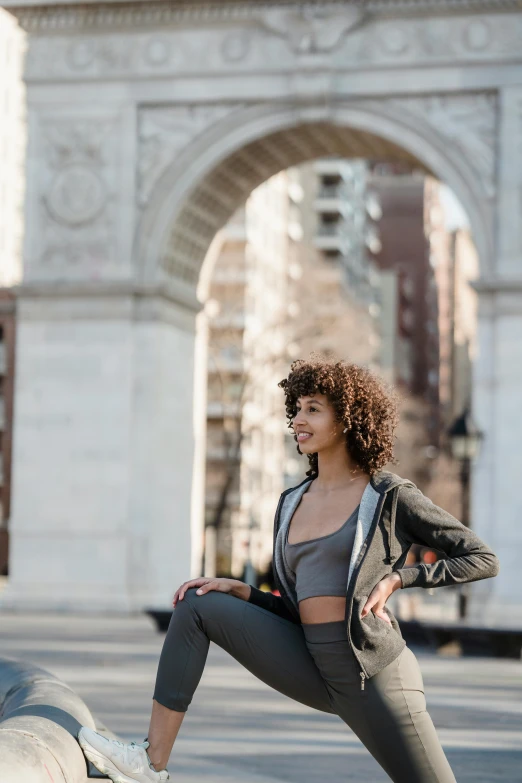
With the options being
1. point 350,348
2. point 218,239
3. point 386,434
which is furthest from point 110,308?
point 350,348

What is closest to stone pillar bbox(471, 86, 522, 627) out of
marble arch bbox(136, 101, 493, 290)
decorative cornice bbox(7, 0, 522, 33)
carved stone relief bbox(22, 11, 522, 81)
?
marble arch bbox(136, 101, 493, 290)

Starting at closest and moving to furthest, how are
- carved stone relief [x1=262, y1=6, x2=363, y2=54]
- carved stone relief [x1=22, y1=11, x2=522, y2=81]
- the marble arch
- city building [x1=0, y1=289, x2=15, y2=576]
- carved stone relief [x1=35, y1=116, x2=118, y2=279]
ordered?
the marble arch → carved stone relief [x1=22, y1=11, x2=522, y2=81] → carved stone relief [x1=262, y1=6, x2=363, y2=54] → carved stone relief [x1=35, y1=116, x2=118, y2=279] → city building [x1=0, y1=289, x2=15, y2=576]

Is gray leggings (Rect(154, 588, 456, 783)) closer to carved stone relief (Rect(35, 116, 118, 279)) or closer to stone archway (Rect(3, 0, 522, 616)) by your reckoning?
stone archway (Rect(3, 0, 522, 616))

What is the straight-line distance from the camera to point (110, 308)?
984 inches

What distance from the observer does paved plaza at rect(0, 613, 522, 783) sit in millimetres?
8680

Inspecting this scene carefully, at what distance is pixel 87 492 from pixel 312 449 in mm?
19872

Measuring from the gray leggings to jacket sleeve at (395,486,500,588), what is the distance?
0.30 meters

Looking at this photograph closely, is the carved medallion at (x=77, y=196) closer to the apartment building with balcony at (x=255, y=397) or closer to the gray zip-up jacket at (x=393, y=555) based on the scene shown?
the gray zip-up jacket at (x=393, y=555)

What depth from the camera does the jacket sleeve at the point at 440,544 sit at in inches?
198

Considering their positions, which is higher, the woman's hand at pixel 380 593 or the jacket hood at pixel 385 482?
the jacket hood at pixel 385 482

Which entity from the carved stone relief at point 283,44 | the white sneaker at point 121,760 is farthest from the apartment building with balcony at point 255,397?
the white sneaker at point 121,760

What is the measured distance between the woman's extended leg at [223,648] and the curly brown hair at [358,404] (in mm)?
645

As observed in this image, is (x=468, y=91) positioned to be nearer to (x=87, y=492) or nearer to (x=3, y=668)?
(x=87, y=492)

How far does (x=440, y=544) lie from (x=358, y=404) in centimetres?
61
